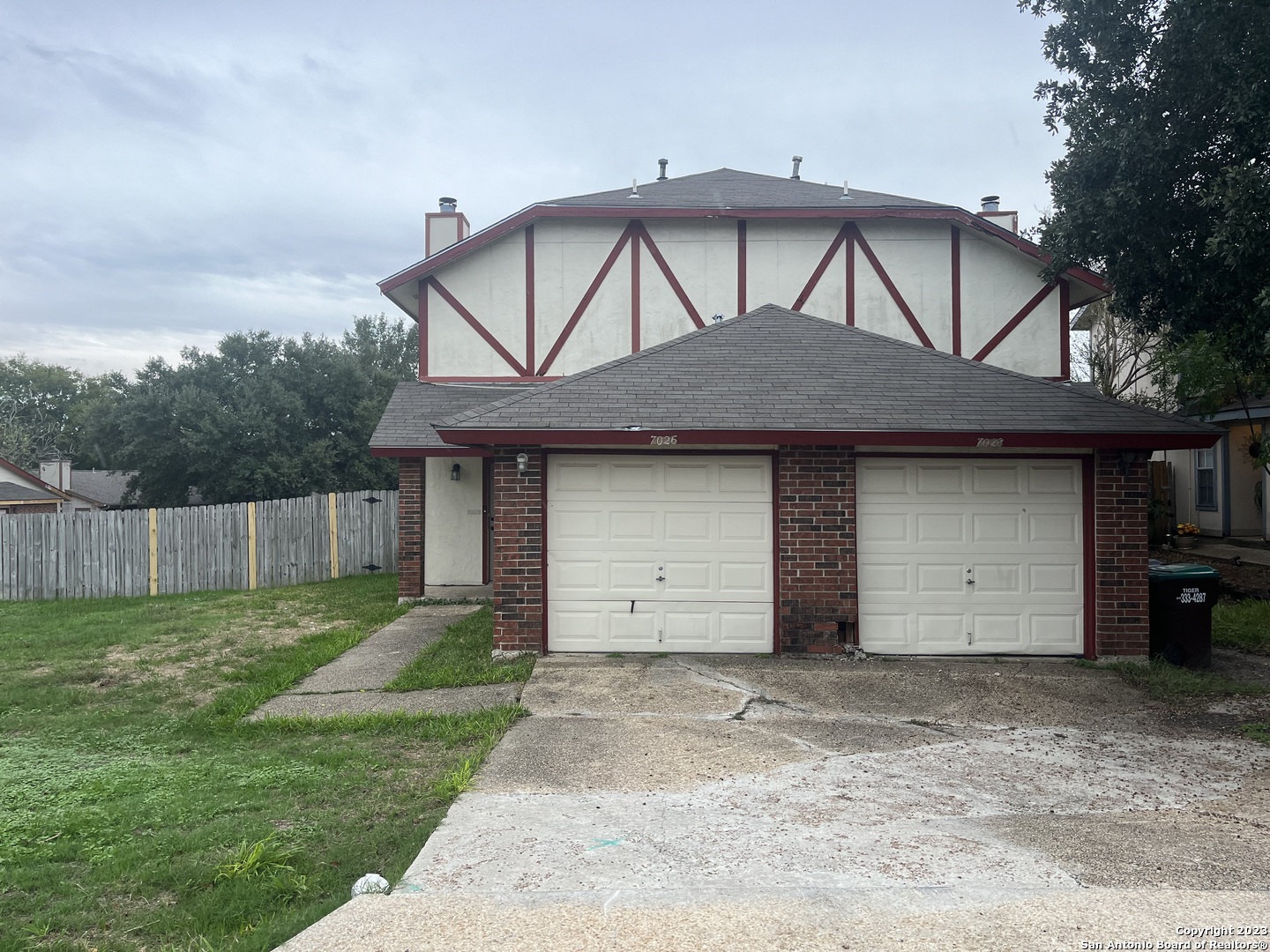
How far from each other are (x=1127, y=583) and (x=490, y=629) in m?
7.34

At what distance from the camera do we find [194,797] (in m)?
5.22

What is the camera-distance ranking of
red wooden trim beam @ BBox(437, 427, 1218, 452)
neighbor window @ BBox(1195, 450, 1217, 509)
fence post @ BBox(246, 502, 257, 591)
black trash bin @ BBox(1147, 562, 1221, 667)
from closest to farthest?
1. red wooden trim beam @ BBox(437, 427, 1218, 452)
2. black trash bin @ BBox(1147, 562, 1221, 667)
3. fence post @ BBox(246, 502, 257, 591)
4. neighbor window @ BBox(1195, 450, 1217, 509)

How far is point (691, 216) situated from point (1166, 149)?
7.44 metres

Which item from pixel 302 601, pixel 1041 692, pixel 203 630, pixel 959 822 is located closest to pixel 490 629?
pixel 203 630

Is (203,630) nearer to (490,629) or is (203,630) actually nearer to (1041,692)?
(490,629)

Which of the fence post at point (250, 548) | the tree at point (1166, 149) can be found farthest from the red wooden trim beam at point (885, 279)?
the fence post at point (250, 548)

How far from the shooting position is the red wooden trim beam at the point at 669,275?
46.5 feet

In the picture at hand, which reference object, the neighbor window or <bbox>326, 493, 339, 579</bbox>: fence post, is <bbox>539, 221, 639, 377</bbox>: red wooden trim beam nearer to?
<bbox>326, 493, 339, 579</bbox>: fence post

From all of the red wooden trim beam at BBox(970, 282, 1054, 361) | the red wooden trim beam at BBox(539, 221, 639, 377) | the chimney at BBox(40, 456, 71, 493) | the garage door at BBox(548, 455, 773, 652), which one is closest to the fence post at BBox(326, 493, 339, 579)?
the red wooden trim beam at BBox(539, 221, 639, 377)

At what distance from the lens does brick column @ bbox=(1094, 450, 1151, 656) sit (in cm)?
882

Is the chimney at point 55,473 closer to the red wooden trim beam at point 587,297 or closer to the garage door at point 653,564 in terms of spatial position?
the red wooden trim beam at point 587,297

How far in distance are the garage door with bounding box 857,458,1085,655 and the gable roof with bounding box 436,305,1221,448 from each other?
605 mm

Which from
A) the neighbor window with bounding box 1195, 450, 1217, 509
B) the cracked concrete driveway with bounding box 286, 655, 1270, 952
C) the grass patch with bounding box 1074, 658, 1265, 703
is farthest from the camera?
the neighbor window with bounding box 1195, 450, 1217, 509

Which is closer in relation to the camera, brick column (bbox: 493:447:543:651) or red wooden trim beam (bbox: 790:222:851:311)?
brick column (bbox: 493:447:543:651)
